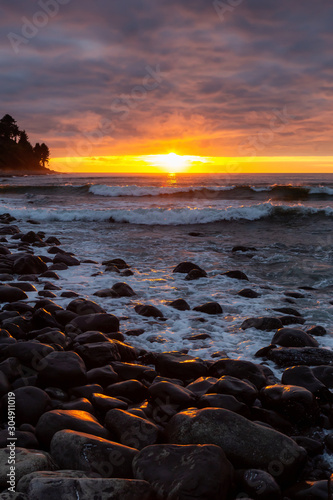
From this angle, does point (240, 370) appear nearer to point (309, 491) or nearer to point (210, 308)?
point (309, 491)

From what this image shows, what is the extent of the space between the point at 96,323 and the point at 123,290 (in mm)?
1611

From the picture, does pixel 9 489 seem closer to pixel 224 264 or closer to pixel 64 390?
pixel 64 390

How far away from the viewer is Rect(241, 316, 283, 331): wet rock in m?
5.07

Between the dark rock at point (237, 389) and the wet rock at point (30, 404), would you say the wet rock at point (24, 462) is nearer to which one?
the wet rock at point (30, 404)

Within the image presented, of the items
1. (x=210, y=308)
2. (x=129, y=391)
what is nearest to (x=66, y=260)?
(x=210, y=308)

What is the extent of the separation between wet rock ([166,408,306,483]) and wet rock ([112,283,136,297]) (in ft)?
12.1

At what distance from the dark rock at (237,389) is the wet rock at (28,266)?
5.12m

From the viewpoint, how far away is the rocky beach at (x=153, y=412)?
7.13 feet

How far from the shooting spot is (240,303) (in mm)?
6117

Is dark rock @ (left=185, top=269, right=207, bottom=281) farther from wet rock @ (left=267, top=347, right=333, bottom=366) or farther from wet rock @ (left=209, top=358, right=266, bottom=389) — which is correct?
wet rock @ (left=209, top=358, right=266, bottom=389)

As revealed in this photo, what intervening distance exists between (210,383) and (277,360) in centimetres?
109

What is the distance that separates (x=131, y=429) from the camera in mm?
2721

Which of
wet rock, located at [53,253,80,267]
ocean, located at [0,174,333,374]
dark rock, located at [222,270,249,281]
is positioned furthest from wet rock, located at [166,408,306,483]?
wet rock, located at [53,253,80,267]

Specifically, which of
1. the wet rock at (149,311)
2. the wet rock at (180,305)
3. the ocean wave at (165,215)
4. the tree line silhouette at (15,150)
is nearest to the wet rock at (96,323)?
the wet rock at (149,311)
